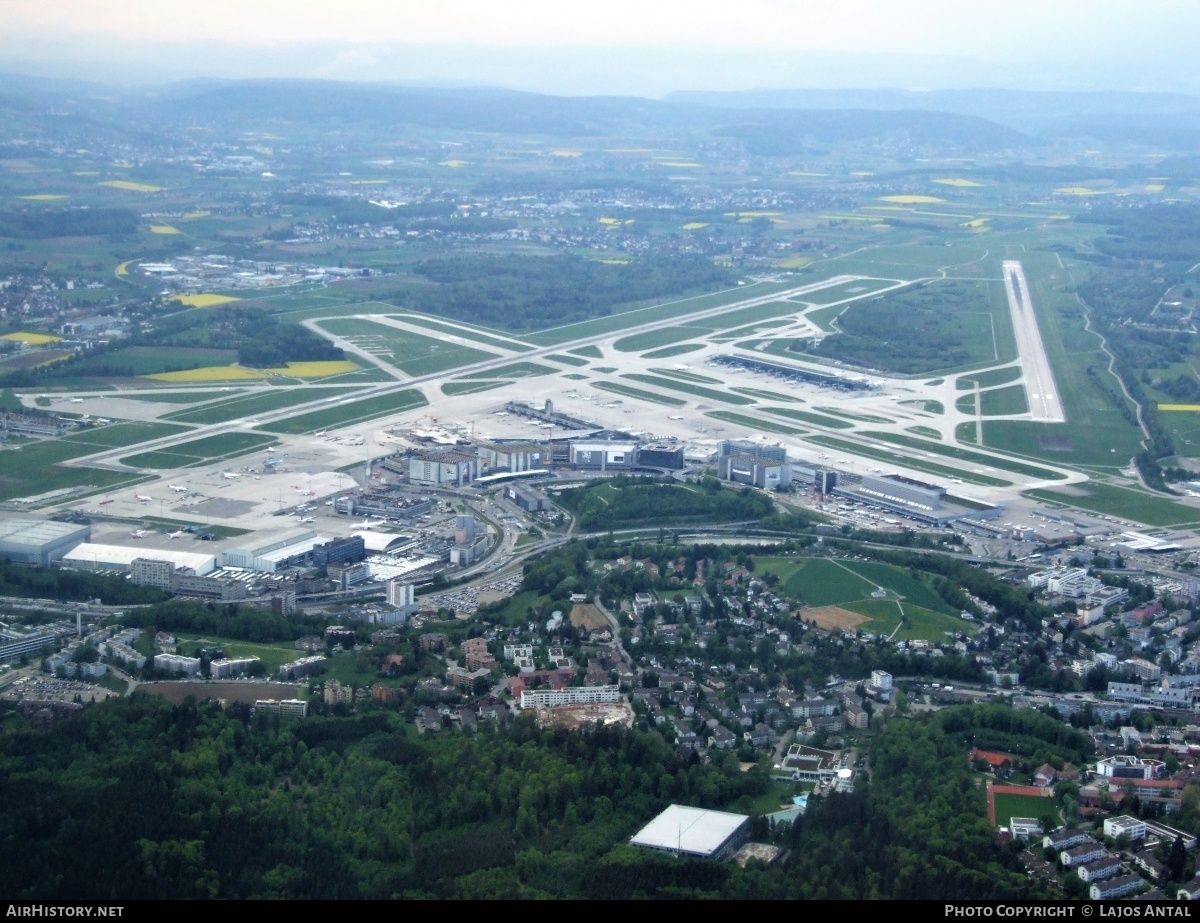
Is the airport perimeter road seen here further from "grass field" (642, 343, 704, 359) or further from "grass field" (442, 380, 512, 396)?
"grass field" (442, 380, 512, 396)

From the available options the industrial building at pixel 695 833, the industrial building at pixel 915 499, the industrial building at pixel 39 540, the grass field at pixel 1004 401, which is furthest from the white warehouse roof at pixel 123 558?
the grass field at pixel 1004 401

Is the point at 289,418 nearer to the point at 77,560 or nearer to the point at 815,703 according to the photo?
the point at 77,560

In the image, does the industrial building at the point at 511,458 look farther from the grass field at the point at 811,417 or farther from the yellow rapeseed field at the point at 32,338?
the yellow rapeseed field at the point at 32,338

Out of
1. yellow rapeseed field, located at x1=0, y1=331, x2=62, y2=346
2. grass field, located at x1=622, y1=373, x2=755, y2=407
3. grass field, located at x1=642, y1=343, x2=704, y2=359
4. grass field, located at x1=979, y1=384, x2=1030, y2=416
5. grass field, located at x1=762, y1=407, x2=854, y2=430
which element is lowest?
yellow rapeseed field, located at x1=0, y1=331, x2=62, y2=346

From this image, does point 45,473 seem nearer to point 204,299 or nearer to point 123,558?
point 123,558

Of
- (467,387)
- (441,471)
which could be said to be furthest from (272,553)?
(467,387)

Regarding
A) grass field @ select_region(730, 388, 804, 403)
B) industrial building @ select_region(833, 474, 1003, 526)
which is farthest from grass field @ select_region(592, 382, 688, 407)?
industrial building @ select_region(833, 474, 1003, 526)
